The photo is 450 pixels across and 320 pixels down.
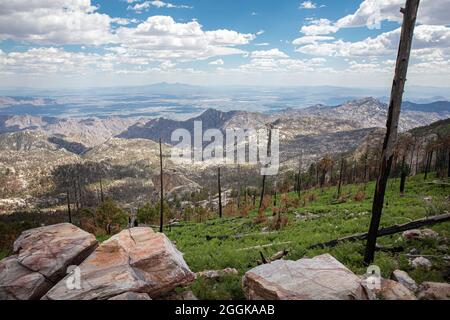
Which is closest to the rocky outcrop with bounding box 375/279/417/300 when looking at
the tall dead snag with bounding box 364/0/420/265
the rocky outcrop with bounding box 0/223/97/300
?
the tall dead snag with bounding box 364/0/420/265

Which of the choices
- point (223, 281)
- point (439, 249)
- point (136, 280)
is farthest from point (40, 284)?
point (439, 249)

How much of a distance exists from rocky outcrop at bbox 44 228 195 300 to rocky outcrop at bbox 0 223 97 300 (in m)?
0.84

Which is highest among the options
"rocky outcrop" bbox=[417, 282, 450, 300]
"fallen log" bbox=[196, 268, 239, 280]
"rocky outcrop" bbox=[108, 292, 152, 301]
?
"rocky outcrop" bbox=[417, 282, 450, 300]

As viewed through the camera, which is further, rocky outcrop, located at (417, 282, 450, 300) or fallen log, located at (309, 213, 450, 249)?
fallen log, located at (309, 213, 450, 249)

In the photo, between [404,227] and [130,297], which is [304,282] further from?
[404,227]

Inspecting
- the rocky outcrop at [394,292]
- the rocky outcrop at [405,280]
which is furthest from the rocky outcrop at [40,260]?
the rocky outcrop at [405,280]

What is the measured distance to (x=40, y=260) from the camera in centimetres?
1234

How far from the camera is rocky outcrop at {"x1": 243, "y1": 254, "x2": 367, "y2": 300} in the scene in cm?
945

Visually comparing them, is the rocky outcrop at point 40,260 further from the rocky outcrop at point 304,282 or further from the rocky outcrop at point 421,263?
the rocky outcrop at point 421,263

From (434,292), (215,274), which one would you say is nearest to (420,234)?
(434,292)

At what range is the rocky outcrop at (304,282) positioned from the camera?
945 cm

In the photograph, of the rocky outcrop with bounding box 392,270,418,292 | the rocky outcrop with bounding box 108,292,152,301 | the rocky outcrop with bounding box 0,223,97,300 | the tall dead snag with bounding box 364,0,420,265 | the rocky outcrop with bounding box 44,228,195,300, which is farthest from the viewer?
the tall dead snag with bounding box 364,0,420,265

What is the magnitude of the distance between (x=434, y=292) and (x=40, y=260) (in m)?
13.4

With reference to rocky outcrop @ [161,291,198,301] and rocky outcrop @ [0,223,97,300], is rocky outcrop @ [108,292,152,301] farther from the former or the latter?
rocky outcrop @ [0,223,97,300]
